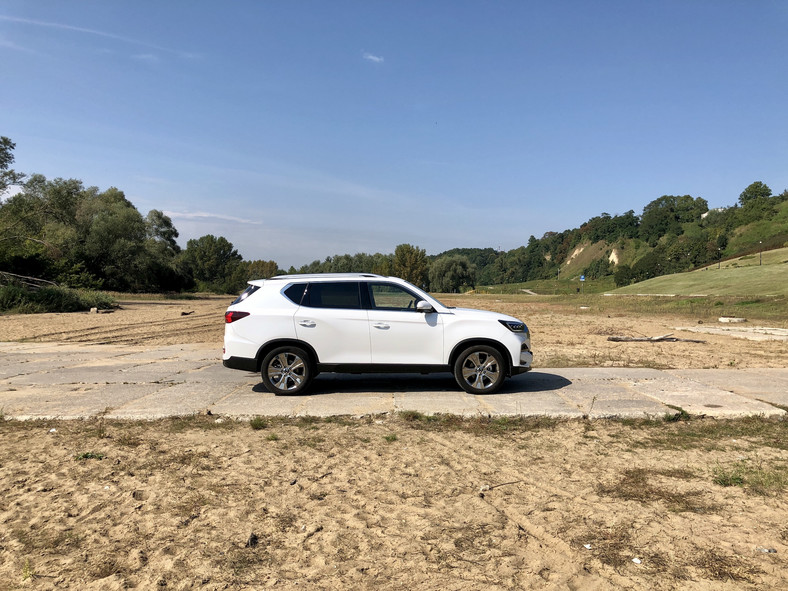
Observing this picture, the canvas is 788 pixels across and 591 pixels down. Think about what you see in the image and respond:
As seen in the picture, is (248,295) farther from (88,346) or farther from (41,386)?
(88,346)

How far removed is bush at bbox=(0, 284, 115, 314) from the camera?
27.3m

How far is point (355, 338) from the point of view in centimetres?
796

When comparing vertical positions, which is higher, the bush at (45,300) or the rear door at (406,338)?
the rear door at (406,338)

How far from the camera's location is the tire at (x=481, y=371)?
26.5 ft

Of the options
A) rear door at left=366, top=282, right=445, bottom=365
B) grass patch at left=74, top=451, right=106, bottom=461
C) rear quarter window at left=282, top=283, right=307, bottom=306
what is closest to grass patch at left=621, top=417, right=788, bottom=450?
rear door at left=366, top=282, right=445, bottom=365

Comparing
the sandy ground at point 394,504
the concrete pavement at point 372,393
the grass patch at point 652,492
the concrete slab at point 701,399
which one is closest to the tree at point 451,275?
the concrete pavement at point 372,393

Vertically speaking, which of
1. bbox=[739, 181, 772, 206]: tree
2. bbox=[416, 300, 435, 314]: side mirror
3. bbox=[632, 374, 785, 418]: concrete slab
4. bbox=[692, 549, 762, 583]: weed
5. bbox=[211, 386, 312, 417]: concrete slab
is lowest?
bbox=[211, 386, 312, 417]: concrete slab

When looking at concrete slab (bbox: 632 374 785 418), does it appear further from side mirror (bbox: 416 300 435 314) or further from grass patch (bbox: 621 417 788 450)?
side mirror (bbox: 416 300 435 314)

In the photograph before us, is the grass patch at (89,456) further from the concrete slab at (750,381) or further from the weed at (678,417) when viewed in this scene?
the concrete slab at (750,381)

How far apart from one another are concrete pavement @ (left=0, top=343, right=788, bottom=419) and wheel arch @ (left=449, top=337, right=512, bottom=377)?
52 centimetres

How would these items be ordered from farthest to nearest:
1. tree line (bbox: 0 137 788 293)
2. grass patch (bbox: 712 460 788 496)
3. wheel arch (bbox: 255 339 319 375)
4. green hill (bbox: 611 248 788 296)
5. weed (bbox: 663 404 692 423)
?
green hill (bbox: 611 248 788 296)
tree line (bbox: 0 137 788 293)
wheel arch (bbox: 255 339 319 375)
weed (bbox: 663 404 692 423)
grass patch (bbox: 712 460 788 496)

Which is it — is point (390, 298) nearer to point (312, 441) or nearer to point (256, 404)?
point (256, 404)

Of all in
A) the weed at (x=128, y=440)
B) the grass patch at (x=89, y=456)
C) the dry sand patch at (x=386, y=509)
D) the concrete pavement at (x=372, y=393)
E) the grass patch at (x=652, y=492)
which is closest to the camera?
the dry sand patch at (x=386, y=509)

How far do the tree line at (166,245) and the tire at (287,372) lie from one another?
3118 centimetres
